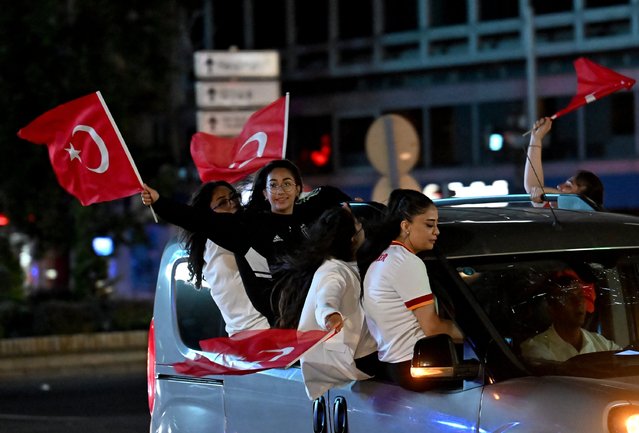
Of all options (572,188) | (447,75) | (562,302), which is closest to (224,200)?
(562,302)

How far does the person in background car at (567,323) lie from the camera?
16.1ft

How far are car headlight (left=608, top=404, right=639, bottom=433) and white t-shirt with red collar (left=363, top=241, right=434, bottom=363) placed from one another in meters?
0.89

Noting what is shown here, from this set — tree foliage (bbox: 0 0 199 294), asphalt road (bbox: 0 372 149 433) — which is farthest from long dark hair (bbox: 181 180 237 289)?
tree foliage (bbox: 0 0 199 294)

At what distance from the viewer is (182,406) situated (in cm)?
604

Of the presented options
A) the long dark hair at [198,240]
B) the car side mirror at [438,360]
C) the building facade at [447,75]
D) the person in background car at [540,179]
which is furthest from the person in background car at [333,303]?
the building facade at [447,75]

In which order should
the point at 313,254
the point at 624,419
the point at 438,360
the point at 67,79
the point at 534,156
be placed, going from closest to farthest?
1. the point at 624,419
2. the point at 438,360
3. the point at 313,254
4. the point at 534,156
5. the point at 67,79

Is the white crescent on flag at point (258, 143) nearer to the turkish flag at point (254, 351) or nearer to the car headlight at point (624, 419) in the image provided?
the turkish flag at point (254, 351)

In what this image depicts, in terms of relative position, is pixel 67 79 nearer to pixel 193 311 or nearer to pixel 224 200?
pixel 193 311

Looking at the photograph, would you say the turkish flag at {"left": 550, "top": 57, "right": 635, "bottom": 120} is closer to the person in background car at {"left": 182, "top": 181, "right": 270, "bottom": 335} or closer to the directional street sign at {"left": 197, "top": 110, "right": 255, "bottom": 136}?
the person in background car at {"left": 182, "top": 181, "right": 270, "bottom": 335}

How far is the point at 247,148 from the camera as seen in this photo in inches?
290

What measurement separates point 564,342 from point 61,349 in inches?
587

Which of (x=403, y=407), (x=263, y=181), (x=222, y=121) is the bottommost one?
(x=403, y=407)

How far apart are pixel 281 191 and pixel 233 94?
14.9m

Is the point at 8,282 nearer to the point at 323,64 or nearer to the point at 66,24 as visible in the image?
the point at 66,24
